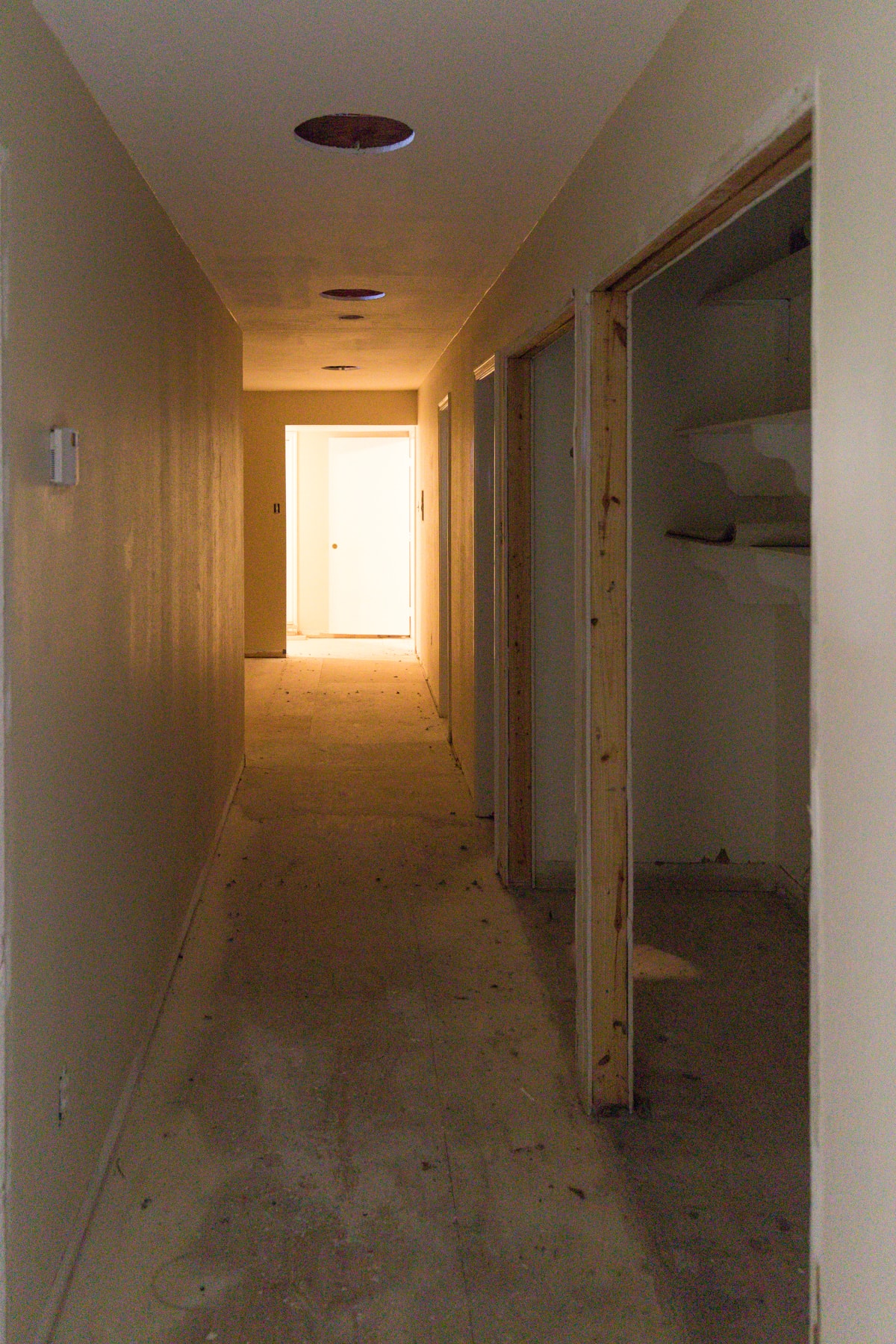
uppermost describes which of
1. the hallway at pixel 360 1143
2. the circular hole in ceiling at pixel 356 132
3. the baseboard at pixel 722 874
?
the circular hole in ceiling at pixel 356 132

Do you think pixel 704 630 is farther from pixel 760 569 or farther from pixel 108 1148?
pixel 108 1148

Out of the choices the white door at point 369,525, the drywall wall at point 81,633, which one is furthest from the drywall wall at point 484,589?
the white door at point 369,525

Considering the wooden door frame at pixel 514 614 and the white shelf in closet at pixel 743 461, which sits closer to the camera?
the white shelf in closet at pixel 743 461

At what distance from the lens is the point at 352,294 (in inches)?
229

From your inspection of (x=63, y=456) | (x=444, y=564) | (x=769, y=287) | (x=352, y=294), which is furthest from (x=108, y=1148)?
(x=444, y=564)

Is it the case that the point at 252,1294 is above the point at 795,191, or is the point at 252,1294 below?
below

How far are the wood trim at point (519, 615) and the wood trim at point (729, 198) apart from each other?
1.94m

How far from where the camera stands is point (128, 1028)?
11.0 ft

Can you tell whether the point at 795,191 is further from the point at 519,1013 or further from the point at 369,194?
Answer: the point at 519,1013

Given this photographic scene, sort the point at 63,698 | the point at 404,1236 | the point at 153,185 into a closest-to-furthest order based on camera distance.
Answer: the point at 63,698, the point at 404,1236, the point at 153,185

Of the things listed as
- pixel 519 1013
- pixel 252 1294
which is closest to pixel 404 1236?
pixel 252 1294

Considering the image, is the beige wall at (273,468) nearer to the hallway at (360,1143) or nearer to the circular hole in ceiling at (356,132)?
the hallway at (360,1143)

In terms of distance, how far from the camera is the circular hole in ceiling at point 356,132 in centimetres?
310

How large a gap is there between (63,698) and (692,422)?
3255 mm
